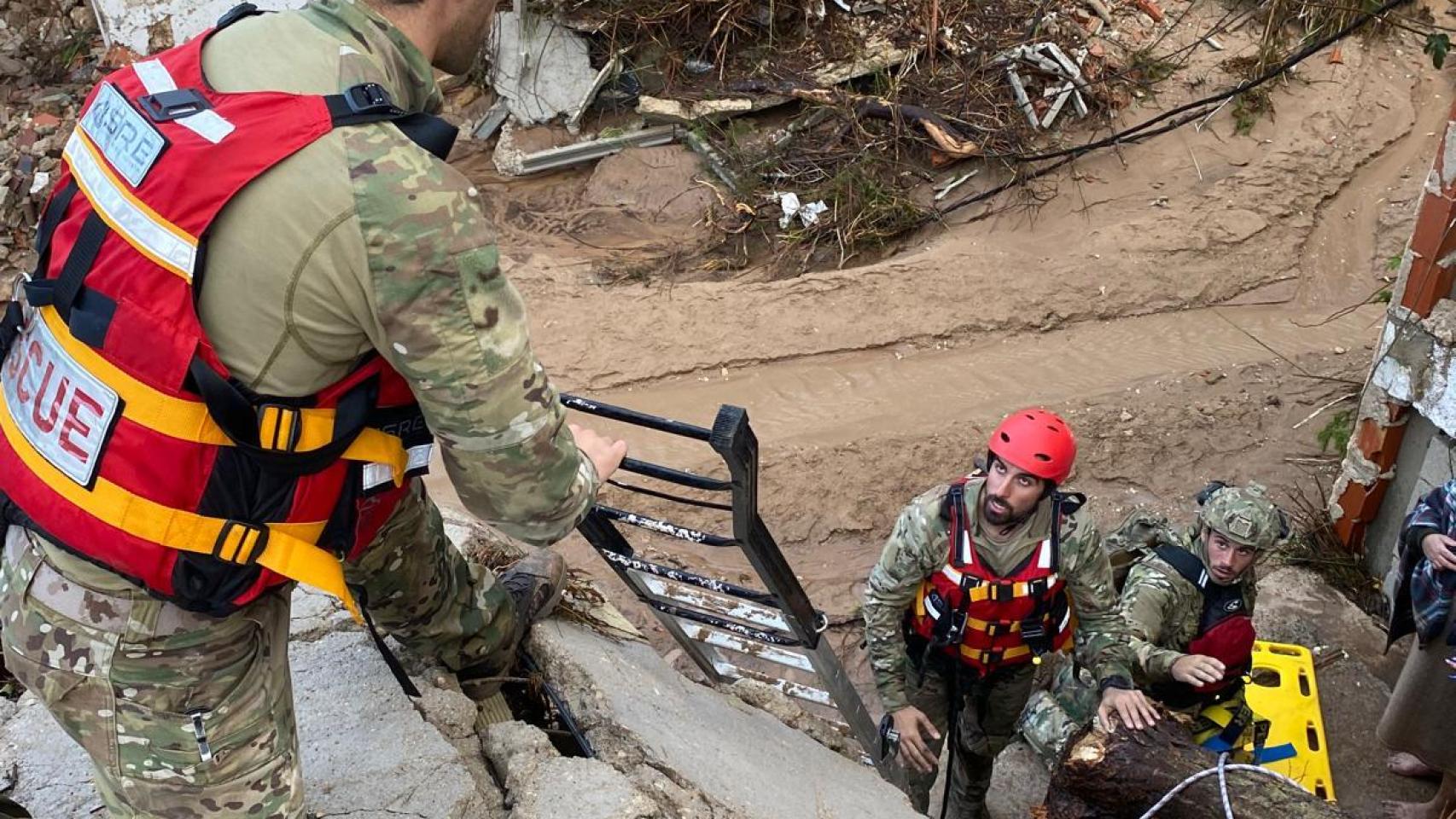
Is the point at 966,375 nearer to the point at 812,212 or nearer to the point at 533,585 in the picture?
the point at 812,212

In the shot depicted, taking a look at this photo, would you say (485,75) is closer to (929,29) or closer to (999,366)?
(929,29)

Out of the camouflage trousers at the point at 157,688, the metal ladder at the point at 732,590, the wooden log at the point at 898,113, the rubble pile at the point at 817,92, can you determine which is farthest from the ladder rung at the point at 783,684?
the wooden log at the point at 898,113

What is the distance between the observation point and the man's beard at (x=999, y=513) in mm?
4004

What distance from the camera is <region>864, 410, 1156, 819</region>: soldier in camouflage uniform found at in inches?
157

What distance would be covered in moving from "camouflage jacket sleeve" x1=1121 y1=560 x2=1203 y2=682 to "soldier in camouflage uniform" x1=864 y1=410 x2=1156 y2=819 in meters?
0.17

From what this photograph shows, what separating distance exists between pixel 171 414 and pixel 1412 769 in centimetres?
511

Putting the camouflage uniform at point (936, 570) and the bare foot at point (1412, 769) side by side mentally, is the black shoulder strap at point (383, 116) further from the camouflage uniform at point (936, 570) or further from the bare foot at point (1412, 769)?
the bare foot at point (1412, 769)

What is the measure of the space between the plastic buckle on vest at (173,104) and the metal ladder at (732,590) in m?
1.32

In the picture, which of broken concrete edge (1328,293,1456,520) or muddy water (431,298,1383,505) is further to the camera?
muddy water (431,298,1383,505)

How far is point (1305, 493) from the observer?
6.68 metres

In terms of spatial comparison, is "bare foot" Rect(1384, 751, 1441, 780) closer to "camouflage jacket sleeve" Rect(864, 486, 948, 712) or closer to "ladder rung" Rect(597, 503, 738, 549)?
"camouflage jacket sleeve" Rect(864, 486, 948, 712)

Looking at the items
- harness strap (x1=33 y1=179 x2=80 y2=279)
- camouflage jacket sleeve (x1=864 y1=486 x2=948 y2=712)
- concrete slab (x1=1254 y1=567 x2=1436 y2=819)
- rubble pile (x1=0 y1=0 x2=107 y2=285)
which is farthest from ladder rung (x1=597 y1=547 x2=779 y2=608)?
rubble pile (x1=0 y1=0 x2=107 y2=285)

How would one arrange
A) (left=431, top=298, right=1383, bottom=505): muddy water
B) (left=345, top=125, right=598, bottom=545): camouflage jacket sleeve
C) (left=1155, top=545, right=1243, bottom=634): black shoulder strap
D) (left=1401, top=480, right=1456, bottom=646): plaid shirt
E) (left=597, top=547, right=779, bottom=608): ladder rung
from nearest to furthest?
(left=345, top=125, right=598, bottom=545): camouflage jacket sleeve
(left=597, top=547, right=779, bottom=608): ladder rung
(left=1401, top=480, right=1456, bottom=646): plaid shirt
(left=1155, top=545, right=1243, bottom=634): black shoulder strap
(left=431, top=298, right=1383, bottom=505): muddy water

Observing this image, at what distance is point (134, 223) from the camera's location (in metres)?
2.19
